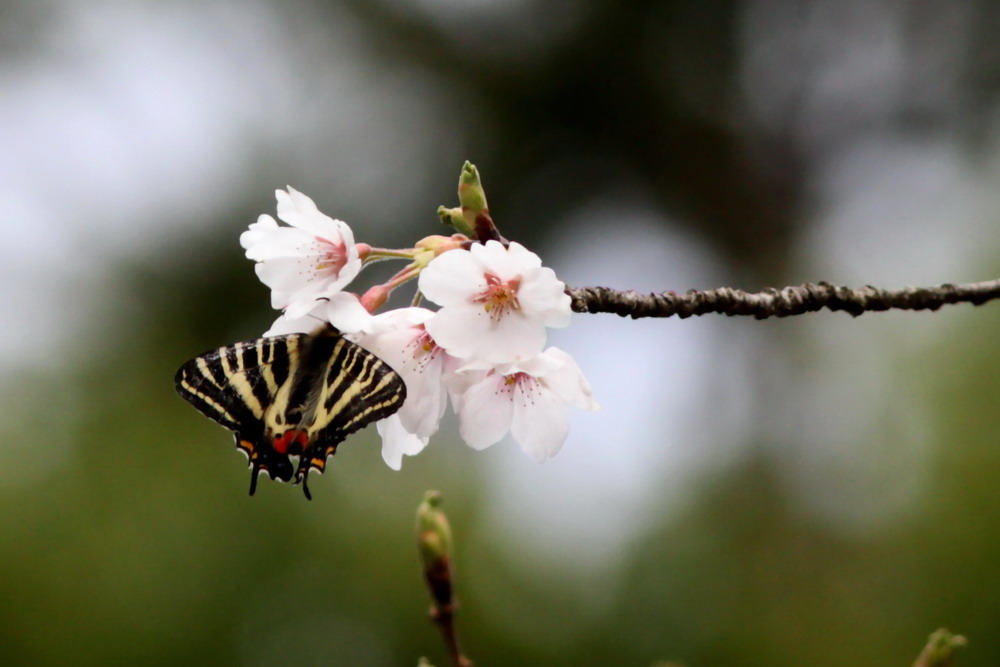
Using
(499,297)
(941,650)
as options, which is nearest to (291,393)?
(499,297)

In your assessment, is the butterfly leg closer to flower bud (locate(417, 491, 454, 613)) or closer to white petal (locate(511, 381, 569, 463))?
flower bud (locate(417, 491, 454, 613))

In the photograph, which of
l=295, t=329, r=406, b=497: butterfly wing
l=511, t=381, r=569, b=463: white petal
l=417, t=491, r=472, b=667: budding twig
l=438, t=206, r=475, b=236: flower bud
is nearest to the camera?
l=417, t=491, r=472, b=667: budding twig

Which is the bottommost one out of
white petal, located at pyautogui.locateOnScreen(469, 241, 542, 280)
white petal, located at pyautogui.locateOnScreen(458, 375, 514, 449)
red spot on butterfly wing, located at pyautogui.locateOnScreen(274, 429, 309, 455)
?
red spot on butterfly wing, located at pyautogui.locateOnScreen(274, 429, 309, 455)

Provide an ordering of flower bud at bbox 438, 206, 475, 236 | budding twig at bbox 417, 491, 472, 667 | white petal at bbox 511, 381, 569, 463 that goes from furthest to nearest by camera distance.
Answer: white petal at bbox 511, 381, 569, 463 < flower bud at bbox 438, 206, 475, 236 < budding twig at bbox 417, 491, 472, 667

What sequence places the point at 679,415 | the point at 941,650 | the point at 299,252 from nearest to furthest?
the point at 941,650 → the point at 299,252 → the point at 679,415

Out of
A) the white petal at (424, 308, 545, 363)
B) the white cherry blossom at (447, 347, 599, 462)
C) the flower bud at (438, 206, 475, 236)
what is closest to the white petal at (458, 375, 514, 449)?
the white cherry blossom at (447, 347, 599, 462)

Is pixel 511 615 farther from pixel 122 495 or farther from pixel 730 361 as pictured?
pixel 730 361

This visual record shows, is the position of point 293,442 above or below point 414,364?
below

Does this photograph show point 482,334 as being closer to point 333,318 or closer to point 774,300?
point 333,318
